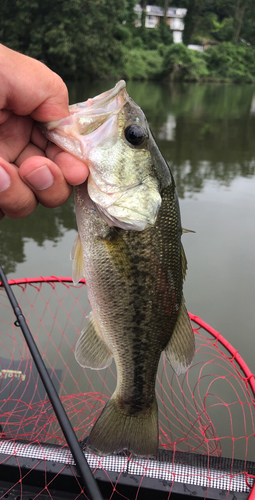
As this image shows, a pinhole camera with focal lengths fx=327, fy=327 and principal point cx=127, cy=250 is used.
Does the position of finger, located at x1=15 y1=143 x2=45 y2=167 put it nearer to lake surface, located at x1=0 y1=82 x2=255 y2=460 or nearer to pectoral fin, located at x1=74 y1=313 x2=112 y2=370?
pectoral fin, located at x1=74 y1=313 x2=112 y2=370

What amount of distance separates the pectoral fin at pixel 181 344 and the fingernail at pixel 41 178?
774 mm

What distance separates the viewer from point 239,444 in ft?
7.09

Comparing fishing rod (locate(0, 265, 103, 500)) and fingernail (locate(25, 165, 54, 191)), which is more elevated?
fingernail (locate(25, 165, 54, 191))

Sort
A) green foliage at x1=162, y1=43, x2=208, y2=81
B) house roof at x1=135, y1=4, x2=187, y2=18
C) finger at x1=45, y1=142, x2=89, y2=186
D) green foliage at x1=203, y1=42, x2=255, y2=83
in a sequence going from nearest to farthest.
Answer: finger at x1=45, y1=142, x2=89, y2=186 → green foliage at x1=162, y1=43, x2=208, y2=81 → green foliage at x1=203, y1=42, x2=255, y2=83 → house roof at x1=135, y1=4, x2=187, y2=18

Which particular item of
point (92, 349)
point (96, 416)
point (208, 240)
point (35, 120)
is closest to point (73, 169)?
point (35, 120)

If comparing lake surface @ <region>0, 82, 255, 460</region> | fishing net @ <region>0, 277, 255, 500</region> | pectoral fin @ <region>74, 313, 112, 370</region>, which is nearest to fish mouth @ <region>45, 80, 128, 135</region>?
pectoral fin @ <region>74, 313, 112, 370</region>

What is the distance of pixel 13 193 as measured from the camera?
1259mm

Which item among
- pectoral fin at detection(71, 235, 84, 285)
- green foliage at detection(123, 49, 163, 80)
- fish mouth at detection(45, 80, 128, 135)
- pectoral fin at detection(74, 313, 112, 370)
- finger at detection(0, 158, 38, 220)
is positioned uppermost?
green foliage at detection(123, 49, 163, 80)

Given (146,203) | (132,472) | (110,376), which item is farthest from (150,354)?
(110,376)

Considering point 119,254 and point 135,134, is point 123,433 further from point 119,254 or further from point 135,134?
point 135,134

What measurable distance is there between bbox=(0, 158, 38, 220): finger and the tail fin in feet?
3.09

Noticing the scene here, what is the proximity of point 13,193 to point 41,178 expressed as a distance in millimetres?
135

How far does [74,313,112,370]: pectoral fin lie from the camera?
1421 millimetres

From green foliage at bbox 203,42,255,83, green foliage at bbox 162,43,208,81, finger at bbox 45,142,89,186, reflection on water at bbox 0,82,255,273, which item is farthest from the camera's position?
green foliage at bbox 203,42,255,83
